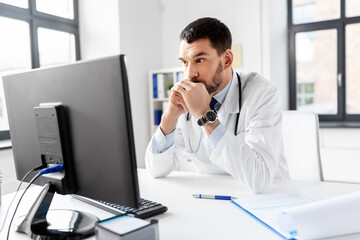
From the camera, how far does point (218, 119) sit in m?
1.33

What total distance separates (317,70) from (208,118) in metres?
2.85

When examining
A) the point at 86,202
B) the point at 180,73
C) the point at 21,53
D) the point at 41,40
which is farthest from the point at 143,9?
the point at 86,202

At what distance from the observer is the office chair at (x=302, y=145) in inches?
60.4

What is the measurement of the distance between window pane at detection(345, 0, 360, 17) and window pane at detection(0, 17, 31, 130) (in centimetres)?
322

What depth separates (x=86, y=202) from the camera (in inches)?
42.6

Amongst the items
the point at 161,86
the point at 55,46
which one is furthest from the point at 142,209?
the point at 55,46

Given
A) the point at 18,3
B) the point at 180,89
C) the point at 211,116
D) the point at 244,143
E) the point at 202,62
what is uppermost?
the point at 18,3

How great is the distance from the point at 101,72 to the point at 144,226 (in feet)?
1.10

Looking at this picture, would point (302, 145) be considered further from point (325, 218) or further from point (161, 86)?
point (161, 86)

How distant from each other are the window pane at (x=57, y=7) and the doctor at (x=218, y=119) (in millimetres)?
2351

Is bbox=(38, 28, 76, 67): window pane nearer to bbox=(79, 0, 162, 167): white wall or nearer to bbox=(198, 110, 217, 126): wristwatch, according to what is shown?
bbox=(79, 0, 162, 167): white wall

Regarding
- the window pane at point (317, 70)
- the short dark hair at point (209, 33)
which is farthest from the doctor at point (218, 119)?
the window pane at point (317, 70)

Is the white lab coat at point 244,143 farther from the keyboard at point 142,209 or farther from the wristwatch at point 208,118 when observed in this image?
the keyboard at point 142,209

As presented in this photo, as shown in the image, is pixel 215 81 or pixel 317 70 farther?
pixel 317 70
